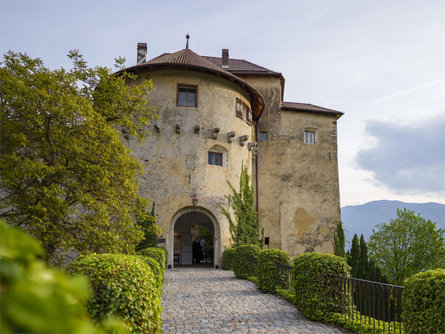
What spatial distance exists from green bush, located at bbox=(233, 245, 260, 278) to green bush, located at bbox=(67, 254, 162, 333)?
30.2 feet

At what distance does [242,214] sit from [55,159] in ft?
40.3

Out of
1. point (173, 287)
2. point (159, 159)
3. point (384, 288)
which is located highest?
point (159, 159)

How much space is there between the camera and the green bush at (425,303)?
4.89m

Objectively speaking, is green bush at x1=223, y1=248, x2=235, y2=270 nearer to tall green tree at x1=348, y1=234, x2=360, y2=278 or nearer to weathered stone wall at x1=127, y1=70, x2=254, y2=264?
weathered stone wall at x1=127, y1=70, x2=254, y2=264

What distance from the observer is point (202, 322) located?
735 centimetres

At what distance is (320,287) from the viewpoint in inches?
303

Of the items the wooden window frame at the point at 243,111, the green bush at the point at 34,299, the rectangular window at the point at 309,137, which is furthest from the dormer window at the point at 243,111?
the green bush at the point at 34,299

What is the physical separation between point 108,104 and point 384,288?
9.89m

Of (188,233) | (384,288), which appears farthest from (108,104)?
(188,233)

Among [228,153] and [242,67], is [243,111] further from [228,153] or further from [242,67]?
[242,67]

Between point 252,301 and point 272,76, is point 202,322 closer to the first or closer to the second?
point 252,301

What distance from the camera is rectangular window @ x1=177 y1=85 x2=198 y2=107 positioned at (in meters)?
19.3

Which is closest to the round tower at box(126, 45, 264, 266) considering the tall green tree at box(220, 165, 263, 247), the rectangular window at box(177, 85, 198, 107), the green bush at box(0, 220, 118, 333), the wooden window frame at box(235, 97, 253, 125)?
the rectangular window at box(177, 85, 198, 107)

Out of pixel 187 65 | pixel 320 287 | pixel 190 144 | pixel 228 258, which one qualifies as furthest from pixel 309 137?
pixel 320 287
